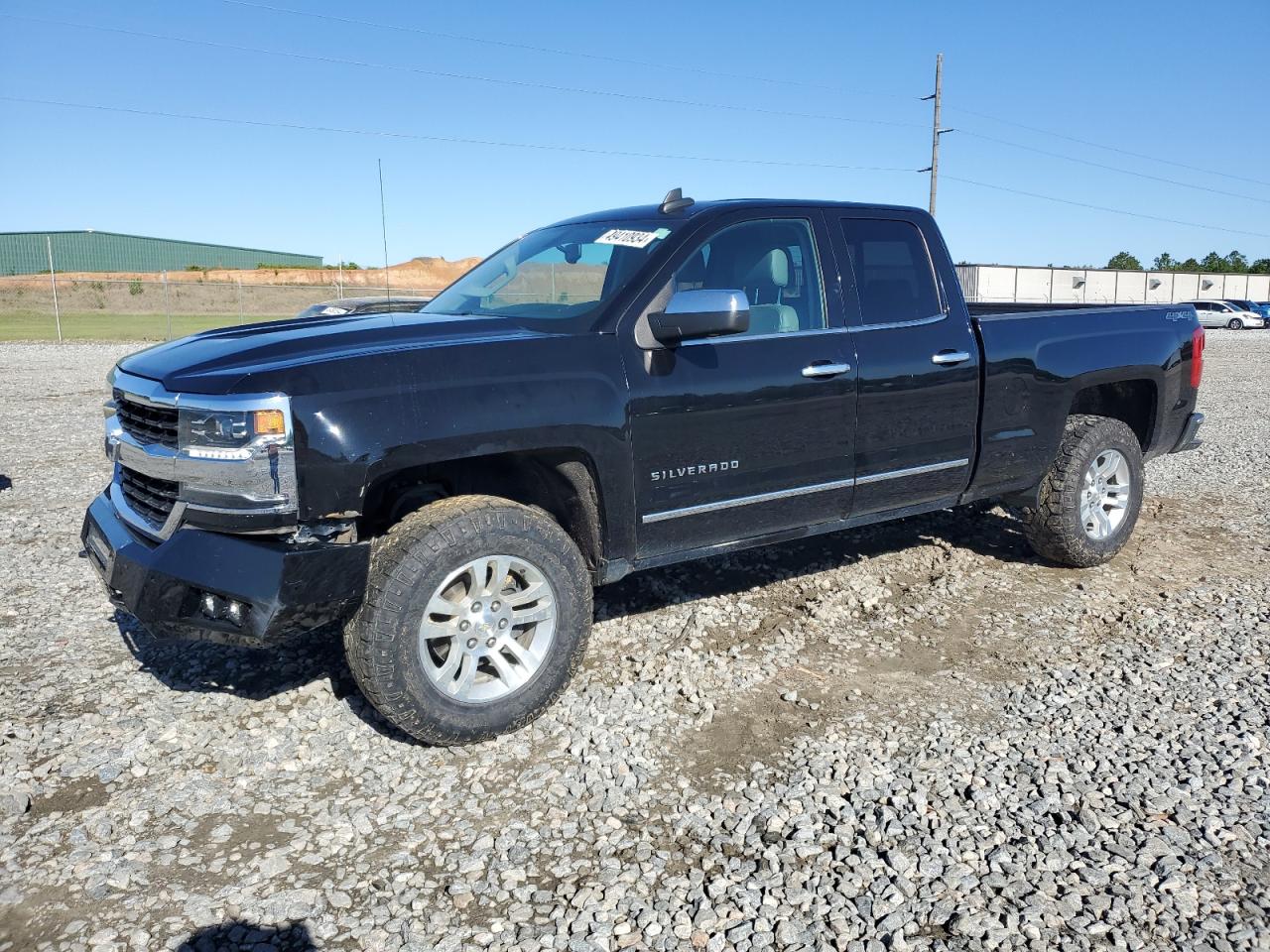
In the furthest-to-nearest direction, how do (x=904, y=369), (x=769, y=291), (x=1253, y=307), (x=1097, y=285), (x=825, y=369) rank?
(x=1097, y=285) → (x=1253, y=307) → (x=904, y=369) → (x=769, y=291) → (x=825, y=369)

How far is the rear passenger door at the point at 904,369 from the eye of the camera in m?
4.59

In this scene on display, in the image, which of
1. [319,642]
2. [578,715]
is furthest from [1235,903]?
[319,642]

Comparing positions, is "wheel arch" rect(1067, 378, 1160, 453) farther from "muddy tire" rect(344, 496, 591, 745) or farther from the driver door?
"muddy tire" rect(344, 496, 591, 745)

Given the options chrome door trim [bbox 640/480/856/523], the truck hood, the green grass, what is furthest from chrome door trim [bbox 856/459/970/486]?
the green grass

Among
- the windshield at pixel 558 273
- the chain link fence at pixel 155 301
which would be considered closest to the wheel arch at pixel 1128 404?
the windshield at pixel 558 273

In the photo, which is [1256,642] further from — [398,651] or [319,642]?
[319,642]

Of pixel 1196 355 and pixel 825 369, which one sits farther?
pixel 1196 355

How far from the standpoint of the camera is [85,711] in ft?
12.7

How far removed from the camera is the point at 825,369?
435 centimetres

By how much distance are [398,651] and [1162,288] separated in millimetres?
75082

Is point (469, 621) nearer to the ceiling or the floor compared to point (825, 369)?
nearer to the floor

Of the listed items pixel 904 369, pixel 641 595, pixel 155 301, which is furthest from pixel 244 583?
pixel 155 301

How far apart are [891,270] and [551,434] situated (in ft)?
7.35

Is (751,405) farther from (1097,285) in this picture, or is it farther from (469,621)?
(1097,285)
